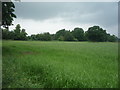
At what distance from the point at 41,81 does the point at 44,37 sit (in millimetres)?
56576

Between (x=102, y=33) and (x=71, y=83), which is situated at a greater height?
(x=102, y=33)

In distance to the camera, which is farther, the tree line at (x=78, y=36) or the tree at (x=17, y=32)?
the tree line at (x=78, y=36)

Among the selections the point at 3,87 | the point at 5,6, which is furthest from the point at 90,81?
the point at 5,6

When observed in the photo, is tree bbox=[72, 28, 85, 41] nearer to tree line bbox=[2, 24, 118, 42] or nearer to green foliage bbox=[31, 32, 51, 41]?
tree line bbox=[2, 24, 118, 42]

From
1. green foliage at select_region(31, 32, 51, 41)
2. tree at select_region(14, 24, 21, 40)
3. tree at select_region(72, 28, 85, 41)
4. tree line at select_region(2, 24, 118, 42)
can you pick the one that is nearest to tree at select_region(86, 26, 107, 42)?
tree line at select_region(2, 24, 118, 42)

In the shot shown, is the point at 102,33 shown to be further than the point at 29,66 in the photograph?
Yes

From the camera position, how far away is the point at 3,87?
13.0 feet

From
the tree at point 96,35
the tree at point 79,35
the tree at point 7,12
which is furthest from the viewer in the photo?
the tree at point 79,35

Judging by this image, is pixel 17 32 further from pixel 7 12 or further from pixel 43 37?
pixel 7 12

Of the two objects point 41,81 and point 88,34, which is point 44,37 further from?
point 41,81

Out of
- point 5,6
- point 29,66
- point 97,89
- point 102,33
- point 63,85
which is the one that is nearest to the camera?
point 97,89

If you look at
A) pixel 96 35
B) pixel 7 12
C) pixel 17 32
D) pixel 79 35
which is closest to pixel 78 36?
pixel 79 35

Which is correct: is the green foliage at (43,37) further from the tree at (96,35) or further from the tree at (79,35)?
the tree at (96,35)

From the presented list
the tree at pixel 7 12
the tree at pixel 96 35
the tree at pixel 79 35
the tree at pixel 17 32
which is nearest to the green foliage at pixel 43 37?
the tree at pixel 79 35
